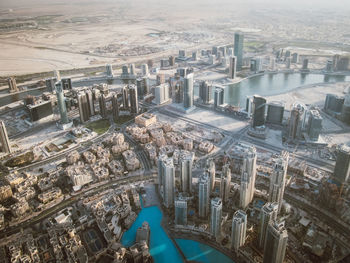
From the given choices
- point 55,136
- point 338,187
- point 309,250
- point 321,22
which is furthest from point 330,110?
point 321,22

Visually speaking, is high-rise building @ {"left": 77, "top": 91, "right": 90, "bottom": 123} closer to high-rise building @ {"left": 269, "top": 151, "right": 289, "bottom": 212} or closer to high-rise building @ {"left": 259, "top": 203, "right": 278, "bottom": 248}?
high-rise building @ {"left": 269, "top": 151, "right": 289, "bottom": 212}

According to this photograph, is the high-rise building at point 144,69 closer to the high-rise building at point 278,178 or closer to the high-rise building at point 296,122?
the high-rise building at point 296,122

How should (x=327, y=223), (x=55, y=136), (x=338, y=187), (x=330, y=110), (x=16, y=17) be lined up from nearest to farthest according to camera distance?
1. (x=327, y=223)
2. (x=338, y=187)
3. (x=55, y=136)
4. (x=330, y=110)
5. (x=16, y=17)

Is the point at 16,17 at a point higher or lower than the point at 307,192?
higher

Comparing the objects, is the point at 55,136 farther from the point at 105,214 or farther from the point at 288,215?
the point at 288,215

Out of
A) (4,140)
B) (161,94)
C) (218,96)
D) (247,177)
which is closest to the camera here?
(247,177)

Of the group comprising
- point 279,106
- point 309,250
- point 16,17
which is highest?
point 16,17

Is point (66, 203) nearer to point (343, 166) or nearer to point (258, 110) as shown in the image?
point (258, 110)

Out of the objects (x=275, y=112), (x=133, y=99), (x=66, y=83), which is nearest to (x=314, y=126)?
(x=275, y=112)
